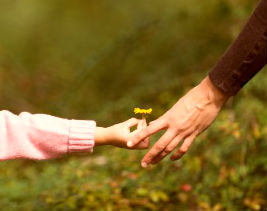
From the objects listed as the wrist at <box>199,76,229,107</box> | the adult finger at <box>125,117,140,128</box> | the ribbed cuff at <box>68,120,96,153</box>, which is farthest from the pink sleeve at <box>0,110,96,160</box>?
the wrist at <box>199,76,229,107</box>

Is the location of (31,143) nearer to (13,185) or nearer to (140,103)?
(13,185)

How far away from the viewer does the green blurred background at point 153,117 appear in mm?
2871

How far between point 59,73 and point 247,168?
4611mm

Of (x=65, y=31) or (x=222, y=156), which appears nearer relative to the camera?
(x=222, y=156)

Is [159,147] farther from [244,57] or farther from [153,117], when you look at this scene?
[153,117]

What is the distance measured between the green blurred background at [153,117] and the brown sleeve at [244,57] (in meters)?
0.83

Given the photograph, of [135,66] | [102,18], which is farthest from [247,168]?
[102,18]

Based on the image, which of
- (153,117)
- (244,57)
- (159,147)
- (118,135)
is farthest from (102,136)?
(153,117)

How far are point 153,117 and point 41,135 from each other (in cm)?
218

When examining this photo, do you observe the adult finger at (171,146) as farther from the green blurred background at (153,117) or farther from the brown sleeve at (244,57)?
the green blurred background at (153,117)

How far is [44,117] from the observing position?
2158 mm

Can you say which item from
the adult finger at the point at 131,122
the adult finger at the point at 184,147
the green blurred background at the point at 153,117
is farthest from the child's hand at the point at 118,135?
the green blurred background at the point at 153,117

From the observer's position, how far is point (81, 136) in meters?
2.12

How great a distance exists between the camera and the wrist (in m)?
2.16
